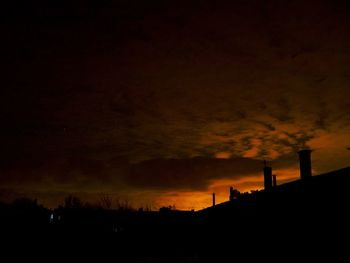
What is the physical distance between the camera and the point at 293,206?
1165cm

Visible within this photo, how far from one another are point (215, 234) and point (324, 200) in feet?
23.4

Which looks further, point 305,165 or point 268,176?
point 268,176

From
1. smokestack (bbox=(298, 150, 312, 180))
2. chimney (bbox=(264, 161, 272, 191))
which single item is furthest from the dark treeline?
chimney (bbox=(264, 161, 272, 191))

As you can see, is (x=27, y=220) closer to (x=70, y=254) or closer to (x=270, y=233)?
(x=70, y=254)

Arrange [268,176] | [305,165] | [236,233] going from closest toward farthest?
[236,233], [305,165], [268,176]

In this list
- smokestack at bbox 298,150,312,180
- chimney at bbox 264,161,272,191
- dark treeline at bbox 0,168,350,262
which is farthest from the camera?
chimney at bbox 264,161,272,191

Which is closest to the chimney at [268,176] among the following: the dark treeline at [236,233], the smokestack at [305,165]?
the dark treeline at [236,233]

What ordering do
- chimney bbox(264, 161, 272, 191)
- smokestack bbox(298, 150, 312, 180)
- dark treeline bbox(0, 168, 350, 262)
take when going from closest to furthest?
dark treeline bbox(0, 168, 350, 262)
smokestack bbox(298, 150, 312, 180)
chimney bbox(264, 161, 272, 191)

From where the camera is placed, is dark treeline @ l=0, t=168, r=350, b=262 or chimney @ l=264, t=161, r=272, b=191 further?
chimney @ l=264, t=161, r=272, b=191

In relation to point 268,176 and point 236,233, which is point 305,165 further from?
point 268,176

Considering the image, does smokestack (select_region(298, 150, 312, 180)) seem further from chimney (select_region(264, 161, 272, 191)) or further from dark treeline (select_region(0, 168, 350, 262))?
chimney (select_region(264, 161, 272, 191))

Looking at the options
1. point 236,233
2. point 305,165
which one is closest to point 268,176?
point 305,165

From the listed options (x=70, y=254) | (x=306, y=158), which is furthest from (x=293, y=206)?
(x=70, y=254)

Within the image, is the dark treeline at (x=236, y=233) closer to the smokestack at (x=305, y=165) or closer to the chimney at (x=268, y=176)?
the smokestack at (x=305, y=165)
